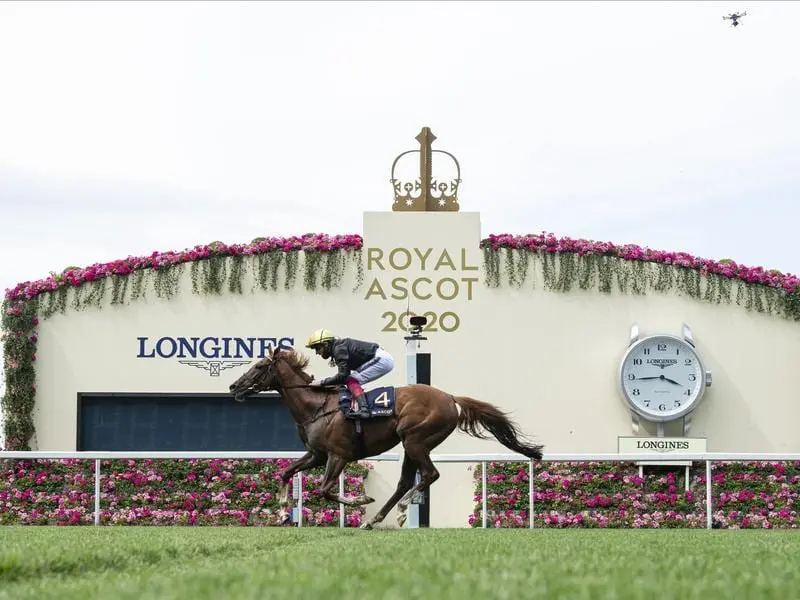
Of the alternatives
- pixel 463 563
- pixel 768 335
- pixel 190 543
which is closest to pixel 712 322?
pixel 768 335

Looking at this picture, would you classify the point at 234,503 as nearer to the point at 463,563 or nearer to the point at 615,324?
the point at 615,324

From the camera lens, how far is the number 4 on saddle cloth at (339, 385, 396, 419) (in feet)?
36.8

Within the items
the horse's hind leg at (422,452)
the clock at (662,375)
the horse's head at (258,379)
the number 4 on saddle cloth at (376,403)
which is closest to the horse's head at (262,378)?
the horse's head at (258,379)

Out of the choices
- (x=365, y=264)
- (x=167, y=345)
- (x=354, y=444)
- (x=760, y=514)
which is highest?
(x=365, y=264)

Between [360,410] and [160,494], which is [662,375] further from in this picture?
[360,410]

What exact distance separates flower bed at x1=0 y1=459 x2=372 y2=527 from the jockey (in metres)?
4.42

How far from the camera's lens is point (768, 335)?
1745 centimetres

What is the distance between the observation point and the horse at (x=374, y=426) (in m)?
11.2

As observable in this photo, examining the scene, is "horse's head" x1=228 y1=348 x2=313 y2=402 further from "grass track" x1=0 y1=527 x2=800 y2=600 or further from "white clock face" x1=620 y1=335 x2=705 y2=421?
"white clock face" x1=620 y1=335 x2=705 y2=421

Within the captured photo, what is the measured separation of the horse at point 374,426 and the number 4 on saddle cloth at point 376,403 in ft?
0.04

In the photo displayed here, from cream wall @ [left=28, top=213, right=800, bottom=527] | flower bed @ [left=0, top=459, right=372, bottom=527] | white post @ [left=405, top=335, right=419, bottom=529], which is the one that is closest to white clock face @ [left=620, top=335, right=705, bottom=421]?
cream wall @ [left=28, top=213, right=800, bottom=527]

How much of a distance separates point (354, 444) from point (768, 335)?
26.9ft

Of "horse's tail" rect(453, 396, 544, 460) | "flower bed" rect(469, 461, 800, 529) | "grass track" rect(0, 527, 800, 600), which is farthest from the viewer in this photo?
"flower bed" rect(469, 461, 800, 529)

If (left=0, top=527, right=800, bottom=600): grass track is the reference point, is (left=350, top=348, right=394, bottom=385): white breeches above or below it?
above
